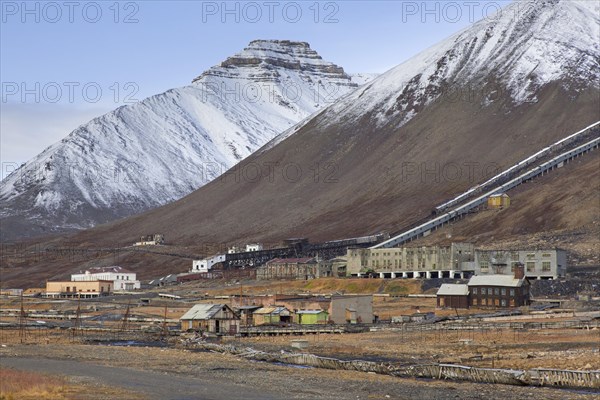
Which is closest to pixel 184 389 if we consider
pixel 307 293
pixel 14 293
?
pixel 307 293

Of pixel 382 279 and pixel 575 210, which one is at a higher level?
pixel 575 210

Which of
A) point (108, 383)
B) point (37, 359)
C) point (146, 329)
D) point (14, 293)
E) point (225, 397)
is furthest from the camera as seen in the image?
point (14, 293)

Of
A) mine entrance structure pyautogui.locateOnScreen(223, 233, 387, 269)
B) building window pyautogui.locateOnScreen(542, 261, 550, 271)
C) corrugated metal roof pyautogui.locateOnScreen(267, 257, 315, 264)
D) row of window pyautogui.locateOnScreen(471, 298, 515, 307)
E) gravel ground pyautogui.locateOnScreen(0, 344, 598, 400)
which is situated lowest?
gravel ground pyautogui.locateOnScreen(0, 344, 598, 400)

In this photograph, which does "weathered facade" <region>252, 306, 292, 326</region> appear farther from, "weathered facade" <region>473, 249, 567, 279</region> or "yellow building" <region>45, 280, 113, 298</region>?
"yellow building" <region>45, 280, 113, 298</region>

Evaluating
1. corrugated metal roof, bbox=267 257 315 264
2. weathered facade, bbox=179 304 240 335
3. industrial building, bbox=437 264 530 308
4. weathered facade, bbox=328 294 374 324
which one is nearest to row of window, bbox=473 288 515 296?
industrial building, bbox=437 264 530 308

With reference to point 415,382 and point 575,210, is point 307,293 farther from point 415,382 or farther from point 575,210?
point 415,382

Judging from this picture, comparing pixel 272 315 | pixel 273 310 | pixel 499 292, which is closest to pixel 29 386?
pixel 272 315

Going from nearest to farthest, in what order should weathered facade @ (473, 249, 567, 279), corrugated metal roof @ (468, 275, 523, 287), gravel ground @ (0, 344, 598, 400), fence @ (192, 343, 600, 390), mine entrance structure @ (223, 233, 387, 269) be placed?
gravel ground @ (0, 344, 598, 400) < fence @ (192, 343, 600, 390) < corrugated metal roof @ (468, 275, 523, 287) < weathered facade @ (473, 249, 567, 279) < mine entrance structure @ (223, 233, 387, 269)

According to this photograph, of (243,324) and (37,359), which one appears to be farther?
(243,324)
